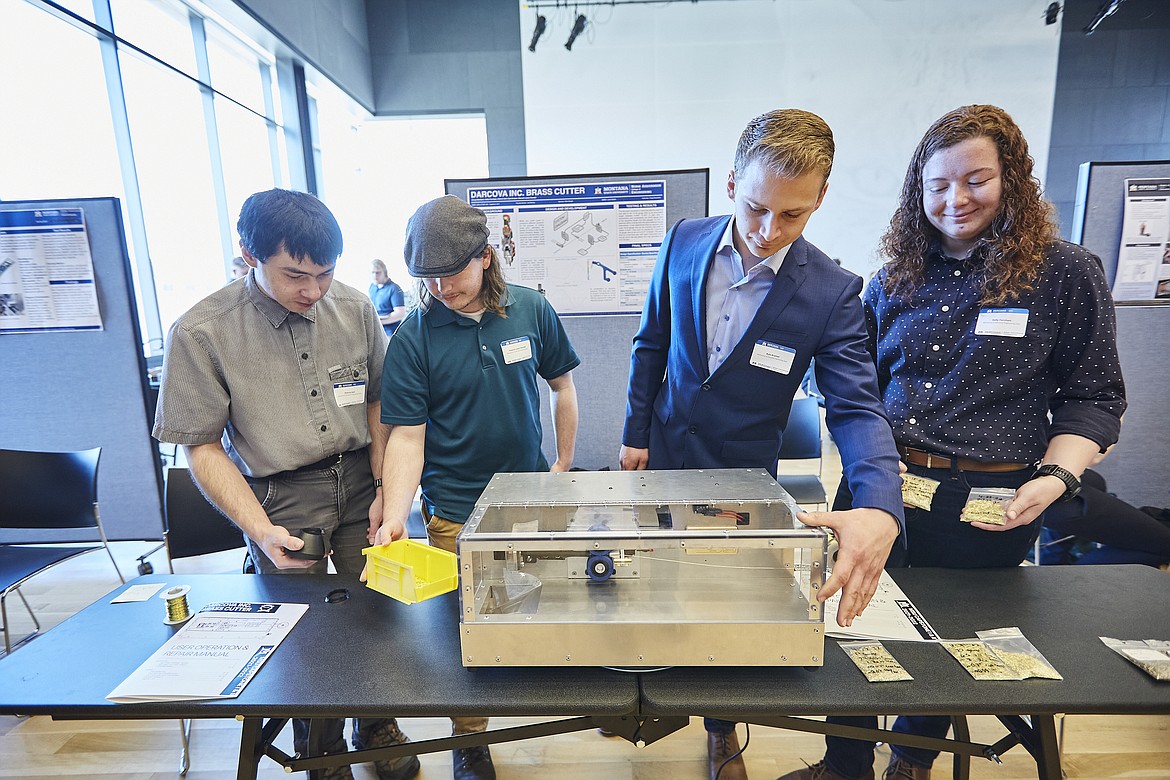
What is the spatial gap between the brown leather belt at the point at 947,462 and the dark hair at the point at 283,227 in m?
1.29

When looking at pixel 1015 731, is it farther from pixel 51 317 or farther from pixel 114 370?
pixel 51 317

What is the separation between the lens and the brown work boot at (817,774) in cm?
135

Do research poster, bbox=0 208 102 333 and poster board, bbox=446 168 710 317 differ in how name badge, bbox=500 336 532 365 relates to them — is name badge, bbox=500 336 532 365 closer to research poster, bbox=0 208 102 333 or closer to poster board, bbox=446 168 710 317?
poster board, bbox=446 168 710 317

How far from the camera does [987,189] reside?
110cm

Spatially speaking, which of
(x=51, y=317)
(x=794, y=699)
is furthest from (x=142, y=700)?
(x=51, y=317)

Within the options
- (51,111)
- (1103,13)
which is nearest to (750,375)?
(51,111)

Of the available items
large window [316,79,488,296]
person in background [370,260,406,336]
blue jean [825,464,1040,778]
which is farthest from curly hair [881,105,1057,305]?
large window [316,79,488,296]

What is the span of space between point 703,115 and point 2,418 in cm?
536

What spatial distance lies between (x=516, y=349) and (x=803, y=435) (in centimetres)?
164

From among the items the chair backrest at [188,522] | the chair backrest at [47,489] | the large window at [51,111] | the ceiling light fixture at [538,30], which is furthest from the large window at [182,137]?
the ceiling light fixture at [538,30]

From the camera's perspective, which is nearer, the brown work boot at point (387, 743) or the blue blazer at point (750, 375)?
the blue blazer at point (750, 375)

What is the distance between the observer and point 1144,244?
2.37m

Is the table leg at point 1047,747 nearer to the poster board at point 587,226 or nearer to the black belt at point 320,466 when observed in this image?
the black belt at point 320,466

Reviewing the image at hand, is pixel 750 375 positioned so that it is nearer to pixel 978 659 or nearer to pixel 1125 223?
pixel 978 659
